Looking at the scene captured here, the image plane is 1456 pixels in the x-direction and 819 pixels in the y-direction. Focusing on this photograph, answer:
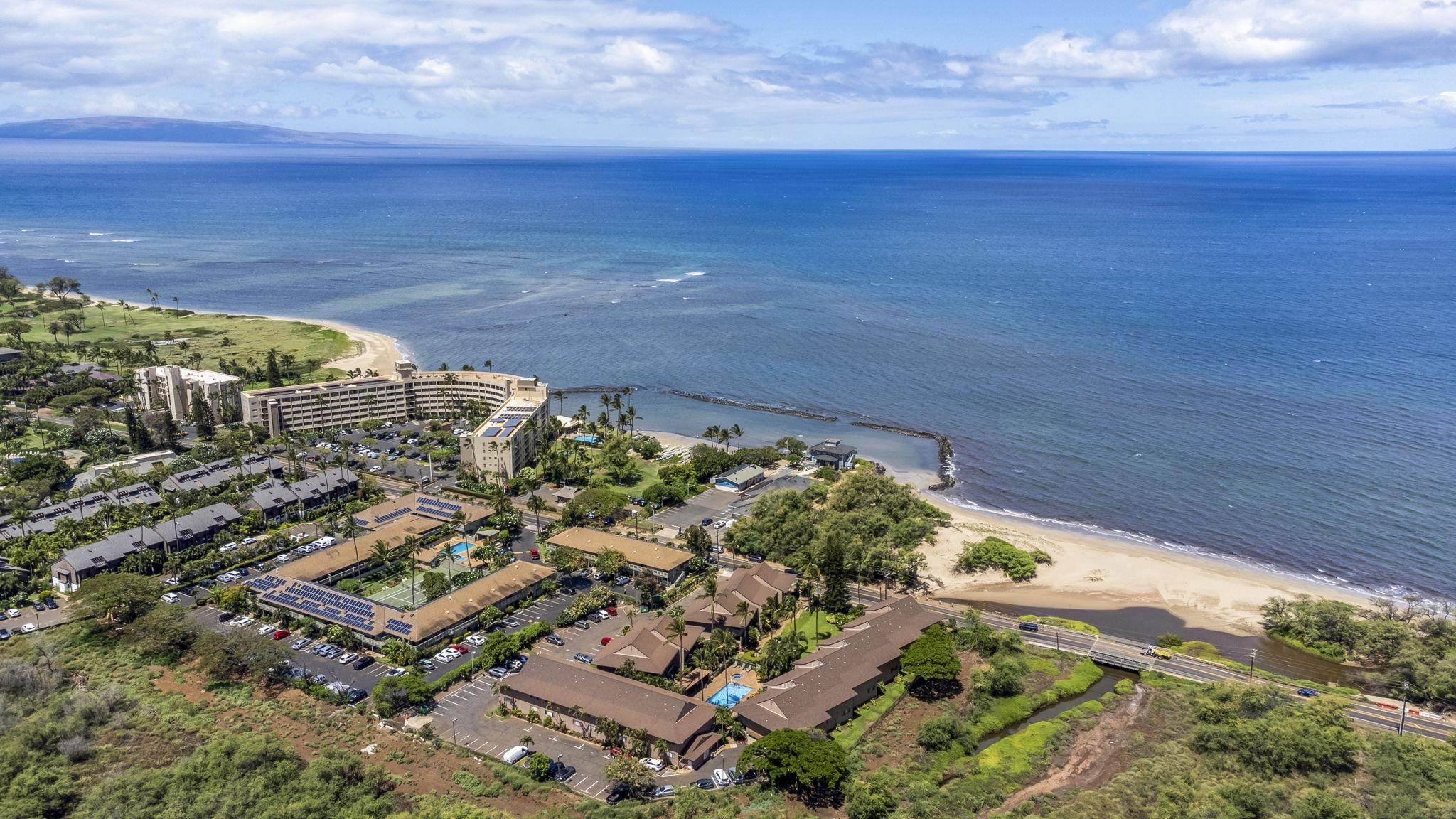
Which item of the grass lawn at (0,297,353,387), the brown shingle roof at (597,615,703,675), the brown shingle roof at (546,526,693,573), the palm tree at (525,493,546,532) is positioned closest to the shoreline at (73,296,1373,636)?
the brown shingle roof at (546,526,693,573)

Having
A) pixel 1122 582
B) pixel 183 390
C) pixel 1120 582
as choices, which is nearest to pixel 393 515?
pixel 183 390

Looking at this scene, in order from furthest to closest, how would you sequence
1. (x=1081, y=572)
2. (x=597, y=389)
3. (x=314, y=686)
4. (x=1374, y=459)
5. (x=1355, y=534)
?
1. (x=597, y=389)
2. (x=1374, y=459)
3. (x=1355, y=534)
4. (x=1081, y=572)
5. (x=314, y=686)

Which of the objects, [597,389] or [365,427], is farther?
[597,389]

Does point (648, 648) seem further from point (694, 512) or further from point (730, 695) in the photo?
point (694, 512)

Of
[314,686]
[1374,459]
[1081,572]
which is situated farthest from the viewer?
[1374,459]

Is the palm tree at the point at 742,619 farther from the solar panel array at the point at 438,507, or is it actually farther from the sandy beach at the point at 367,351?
the sandy beach at the point at 367,351

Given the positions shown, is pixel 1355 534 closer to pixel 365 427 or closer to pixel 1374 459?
pixel 1374 459

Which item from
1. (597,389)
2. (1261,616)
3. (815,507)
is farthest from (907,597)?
(597,389)
